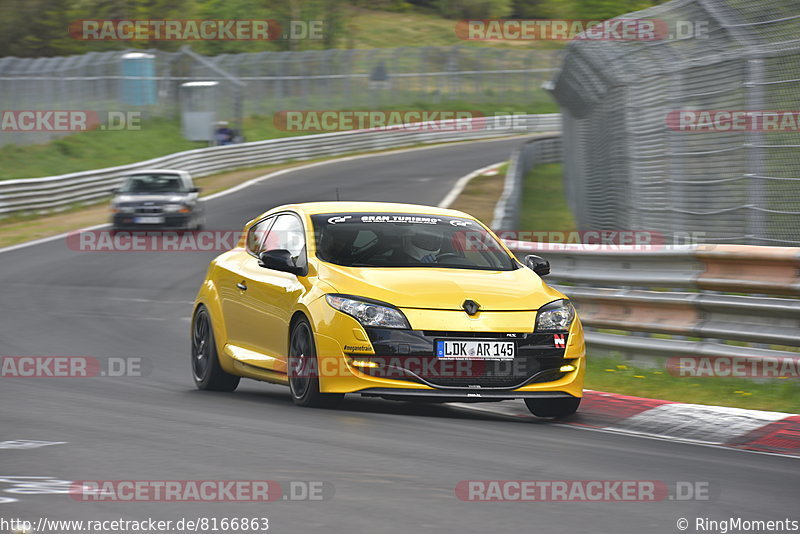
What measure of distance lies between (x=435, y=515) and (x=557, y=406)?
3866mm

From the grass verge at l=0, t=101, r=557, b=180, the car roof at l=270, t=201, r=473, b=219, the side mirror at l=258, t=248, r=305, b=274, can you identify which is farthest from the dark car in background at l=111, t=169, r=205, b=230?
the side mirror at l=258, t=248, r=305, b=274

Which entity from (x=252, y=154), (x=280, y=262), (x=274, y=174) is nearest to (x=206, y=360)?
(x=280, y=262)

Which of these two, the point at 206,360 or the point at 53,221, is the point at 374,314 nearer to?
the point at 206,360

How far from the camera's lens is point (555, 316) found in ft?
29.5

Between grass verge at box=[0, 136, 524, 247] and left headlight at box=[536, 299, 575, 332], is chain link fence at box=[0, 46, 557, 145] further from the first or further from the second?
left headlight at box=[536, 299, 575, 332]

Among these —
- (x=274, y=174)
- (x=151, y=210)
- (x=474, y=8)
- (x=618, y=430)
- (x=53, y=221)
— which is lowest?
(x=53, y=221)

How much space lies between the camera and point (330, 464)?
655 centimetres

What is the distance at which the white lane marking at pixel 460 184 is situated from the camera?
32.7 m

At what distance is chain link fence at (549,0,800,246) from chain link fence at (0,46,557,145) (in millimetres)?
26423

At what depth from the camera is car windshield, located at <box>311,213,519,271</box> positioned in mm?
9500

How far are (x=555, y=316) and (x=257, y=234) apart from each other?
9.18 ft

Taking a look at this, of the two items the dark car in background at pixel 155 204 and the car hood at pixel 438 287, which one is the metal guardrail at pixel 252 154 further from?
the car hood at pixel 438 287

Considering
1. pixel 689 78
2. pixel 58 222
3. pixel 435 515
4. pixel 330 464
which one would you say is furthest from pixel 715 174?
pixel 58 222

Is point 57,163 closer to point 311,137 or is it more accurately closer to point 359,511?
point 311,137
